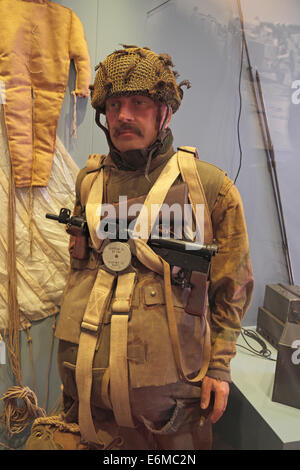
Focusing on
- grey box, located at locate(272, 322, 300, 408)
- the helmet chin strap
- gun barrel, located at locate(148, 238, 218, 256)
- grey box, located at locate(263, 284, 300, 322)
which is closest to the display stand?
grey box, located at locate(272, 322, 300, 408)

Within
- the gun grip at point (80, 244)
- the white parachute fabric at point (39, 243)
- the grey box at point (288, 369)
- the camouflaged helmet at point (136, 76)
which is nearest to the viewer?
the camouflaged helmet at point (136, 76)

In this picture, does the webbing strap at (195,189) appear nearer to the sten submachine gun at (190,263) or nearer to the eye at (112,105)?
the sten submachine gun at (190,263)

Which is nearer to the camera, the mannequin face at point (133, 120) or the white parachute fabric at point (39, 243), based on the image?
the mannequin face at point (133, 120)

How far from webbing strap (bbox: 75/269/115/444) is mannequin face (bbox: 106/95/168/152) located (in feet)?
1.11

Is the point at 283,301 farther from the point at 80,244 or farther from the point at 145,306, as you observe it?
the point at 80,244

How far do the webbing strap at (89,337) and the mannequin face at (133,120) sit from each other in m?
0.34

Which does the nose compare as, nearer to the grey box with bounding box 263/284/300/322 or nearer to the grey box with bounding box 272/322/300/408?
the grey box with bounding box 272/322/300/408

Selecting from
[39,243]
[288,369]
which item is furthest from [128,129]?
[288,369]

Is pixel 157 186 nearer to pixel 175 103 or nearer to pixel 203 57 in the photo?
pixel 175 103

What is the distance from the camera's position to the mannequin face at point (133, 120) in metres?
0.85

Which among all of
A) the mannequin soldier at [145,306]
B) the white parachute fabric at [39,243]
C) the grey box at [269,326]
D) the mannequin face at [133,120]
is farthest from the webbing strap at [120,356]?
the grey box at [269,326]

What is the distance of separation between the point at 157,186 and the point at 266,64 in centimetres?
79

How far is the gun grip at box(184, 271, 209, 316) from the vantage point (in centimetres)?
85

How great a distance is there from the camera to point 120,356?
836 millimetres
